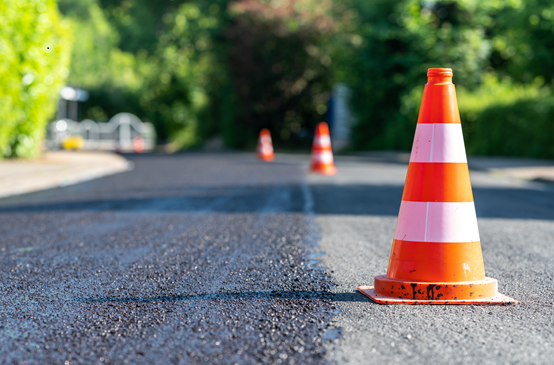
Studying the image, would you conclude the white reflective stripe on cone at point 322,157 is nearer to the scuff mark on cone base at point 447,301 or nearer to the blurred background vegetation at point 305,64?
the blurred background vegetation at point 305,64

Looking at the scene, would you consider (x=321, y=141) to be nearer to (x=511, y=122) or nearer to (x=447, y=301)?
(x=511, y=122)

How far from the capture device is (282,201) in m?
9.23

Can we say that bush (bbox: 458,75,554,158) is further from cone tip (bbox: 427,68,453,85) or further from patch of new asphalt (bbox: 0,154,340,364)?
cone tip (bbox: 427,68,453,85)

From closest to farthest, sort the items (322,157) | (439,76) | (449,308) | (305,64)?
1. (449,308)
2. (439,76)
3. (322,157)
4. (305,64)

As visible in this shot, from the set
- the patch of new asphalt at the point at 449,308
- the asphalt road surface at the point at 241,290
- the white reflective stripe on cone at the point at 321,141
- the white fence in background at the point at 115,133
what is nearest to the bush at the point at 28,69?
the white reflective stripe on cone at the point at 321,141

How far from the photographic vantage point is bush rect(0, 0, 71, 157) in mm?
14633

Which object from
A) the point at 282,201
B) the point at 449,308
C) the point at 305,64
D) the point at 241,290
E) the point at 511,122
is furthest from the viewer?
the point at 305,64

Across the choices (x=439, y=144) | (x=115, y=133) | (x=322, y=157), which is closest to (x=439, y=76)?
(x=439, y=144)

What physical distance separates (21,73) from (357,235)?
11338mm

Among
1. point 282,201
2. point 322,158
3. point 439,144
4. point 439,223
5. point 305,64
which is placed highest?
point 305,64

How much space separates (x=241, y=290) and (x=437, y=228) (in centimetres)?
118

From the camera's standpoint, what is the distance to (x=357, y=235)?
6340 millimetres

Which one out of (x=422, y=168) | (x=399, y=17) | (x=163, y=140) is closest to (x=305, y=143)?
(x=399, y=17)

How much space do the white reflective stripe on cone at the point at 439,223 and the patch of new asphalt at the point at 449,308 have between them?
0.41 metres
